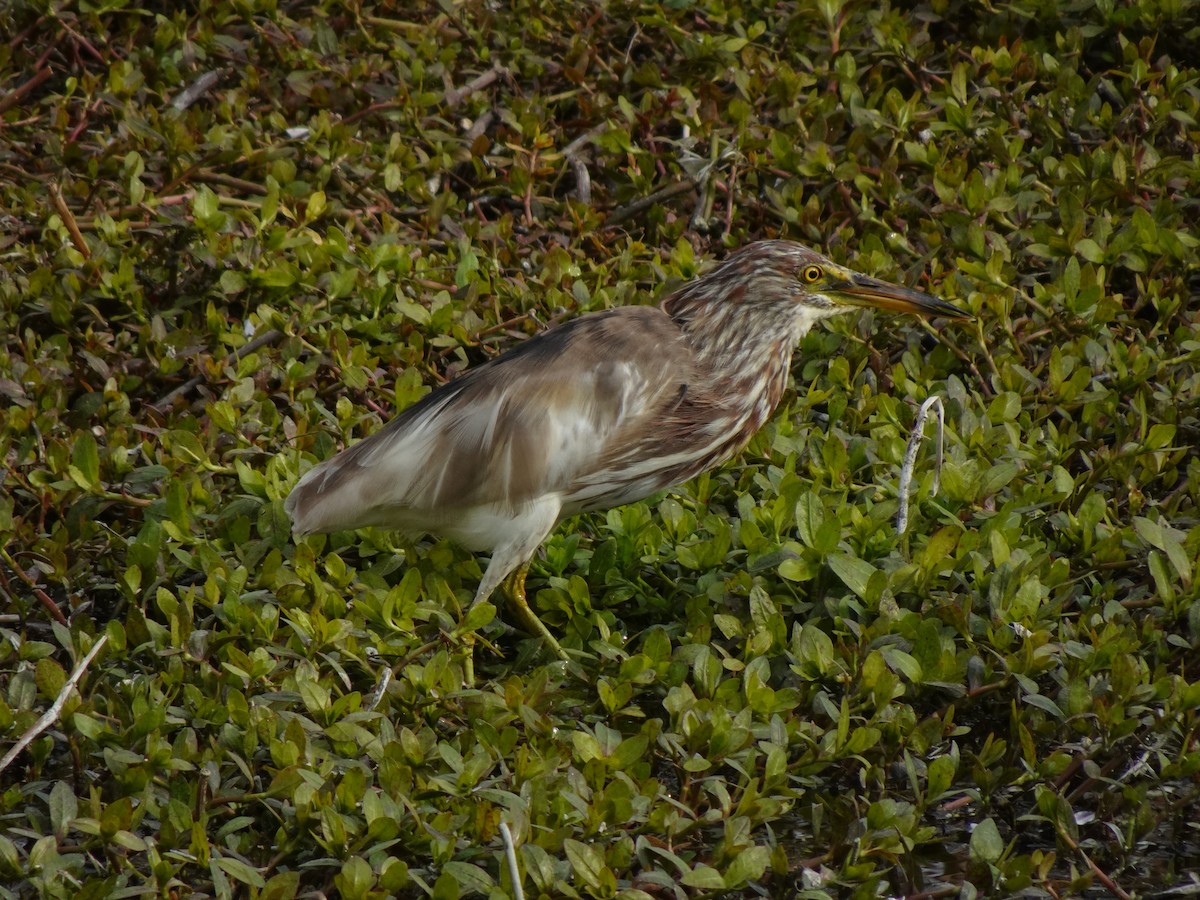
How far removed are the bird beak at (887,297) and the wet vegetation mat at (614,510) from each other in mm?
260

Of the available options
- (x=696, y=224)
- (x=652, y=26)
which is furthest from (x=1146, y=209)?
(x=652, y=26)

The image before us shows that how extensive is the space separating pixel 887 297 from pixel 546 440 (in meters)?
1.17

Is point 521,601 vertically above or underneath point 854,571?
underneath

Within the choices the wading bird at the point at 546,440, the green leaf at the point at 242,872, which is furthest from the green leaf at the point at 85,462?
the green leaf at the point at 242,872

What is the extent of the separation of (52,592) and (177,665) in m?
0.78

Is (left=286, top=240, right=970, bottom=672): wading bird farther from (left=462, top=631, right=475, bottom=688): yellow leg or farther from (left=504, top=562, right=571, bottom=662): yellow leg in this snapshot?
(left=462, top=631, right=475, bottom=688): yellow leg

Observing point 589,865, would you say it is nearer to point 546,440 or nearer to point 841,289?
point 546,440

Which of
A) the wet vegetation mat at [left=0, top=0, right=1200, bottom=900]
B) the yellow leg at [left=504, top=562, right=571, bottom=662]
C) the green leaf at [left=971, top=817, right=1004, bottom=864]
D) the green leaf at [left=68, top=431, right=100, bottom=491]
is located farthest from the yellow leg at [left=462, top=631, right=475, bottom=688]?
the green leaf at [left=971, top=817, right=1004, bottom=864]

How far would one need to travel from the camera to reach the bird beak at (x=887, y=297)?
4.55m

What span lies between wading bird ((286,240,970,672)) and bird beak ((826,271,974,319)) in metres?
0.31

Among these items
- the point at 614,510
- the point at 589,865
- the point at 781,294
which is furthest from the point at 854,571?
the point at 589,865

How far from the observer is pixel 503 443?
13.2ft

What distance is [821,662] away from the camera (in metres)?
3.66

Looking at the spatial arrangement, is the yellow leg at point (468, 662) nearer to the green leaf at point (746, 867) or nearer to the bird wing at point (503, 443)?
the bird wing at point (503, 443)
